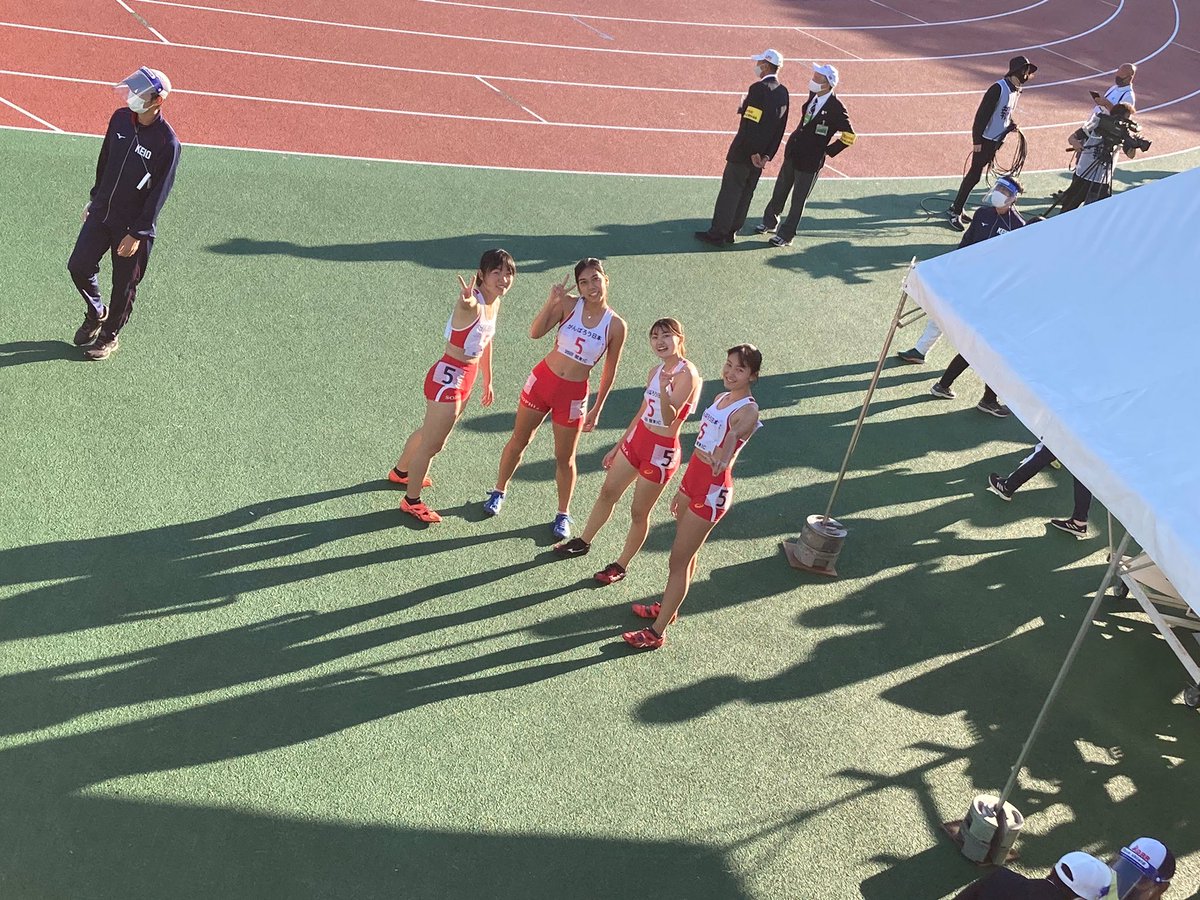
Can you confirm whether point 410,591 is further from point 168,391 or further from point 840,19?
point 840,19

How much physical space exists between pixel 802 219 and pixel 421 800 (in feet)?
31.4

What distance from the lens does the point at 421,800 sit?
5242 mm

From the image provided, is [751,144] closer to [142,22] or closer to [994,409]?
[994,409]

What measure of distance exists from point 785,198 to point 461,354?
22.3ft

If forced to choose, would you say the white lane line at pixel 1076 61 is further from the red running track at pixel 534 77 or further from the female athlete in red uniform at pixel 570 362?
the female athlete in red uniform at pixel 570 362

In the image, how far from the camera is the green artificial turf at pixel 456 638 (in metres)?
5.10

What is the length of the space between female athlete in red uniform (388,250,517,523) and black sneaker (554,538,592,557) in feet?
3.30

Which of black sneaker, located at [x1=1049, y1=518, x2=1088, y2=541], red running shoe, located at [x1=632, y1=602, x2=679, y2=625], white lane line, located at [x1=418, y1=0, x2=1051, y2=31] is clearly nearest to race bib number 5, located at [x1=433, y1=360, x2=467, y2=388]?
red running shoe, located at [x1=632, y1=602, x2=679, y2=625]

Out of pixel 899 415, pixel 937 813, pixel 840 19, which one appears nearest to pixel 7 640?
pixel 937 813

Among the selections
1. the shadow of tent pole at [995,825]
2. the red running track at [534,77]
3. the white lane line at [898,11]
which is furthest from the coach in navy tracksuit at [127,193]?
the white lane line at [898,11]

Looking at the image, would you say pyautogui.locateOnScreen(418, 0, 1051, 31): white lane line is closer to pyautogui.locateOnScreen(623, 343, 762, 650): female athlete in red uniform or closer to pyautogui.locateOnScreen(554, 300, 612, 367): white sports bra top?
pyautogui.locateOnScreen(554, 300, 612, 367): white sports bra top

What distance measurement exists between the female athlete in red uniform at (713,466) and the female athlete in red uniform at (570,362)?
0.89 metres

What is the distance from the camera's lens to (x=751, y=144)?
1128cm

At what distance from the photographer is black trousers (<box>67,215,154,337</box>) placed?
757 centimetres
